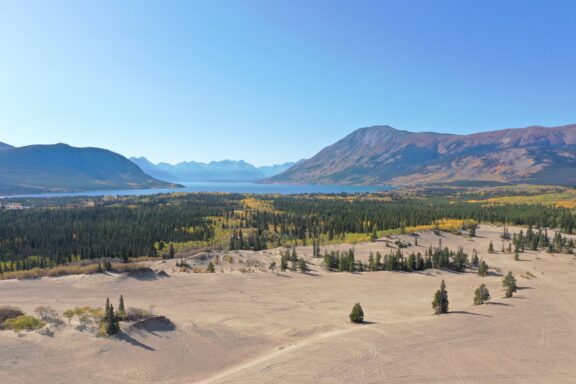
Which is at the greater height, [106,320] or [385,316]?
[106,320]

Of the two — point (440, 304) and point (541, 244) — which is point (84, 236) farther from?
point (541, 244)

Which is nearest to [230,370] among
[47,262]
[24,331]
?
[24,331]

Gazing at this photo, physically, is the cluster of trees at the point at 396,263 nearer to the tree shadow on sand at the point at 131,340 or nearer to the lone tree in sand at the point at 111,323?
the tree shadow on sand at the point at 131,340

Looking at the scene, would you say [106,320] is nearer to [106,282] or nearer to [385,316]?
[106,282]

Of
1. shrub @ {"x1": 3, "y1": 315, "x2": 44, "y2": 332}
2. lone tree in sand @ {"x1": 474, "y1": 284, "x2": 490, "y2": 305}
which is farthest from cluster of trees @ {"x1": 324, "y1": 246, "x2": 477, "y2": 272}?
shrub @ {"x1": 3, "y1": 315, "x2": 44, "y2": 332}

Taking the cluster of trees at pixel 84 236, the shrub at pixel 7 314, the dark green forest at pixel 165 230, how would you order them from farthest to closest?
the dark green forest at pixel 165 230, the cluster of trees at pixel 84 236, the shrub at pixel 7 314

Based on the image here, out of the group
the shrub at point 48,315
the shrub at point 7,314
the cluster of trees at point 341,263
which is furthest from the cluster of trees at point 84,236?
the cluster of trees at point 341,263

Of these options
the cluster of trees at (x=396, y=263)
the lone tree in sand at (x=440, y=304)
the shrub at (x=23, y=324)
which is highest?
the shrub at (x=23, y=324)
